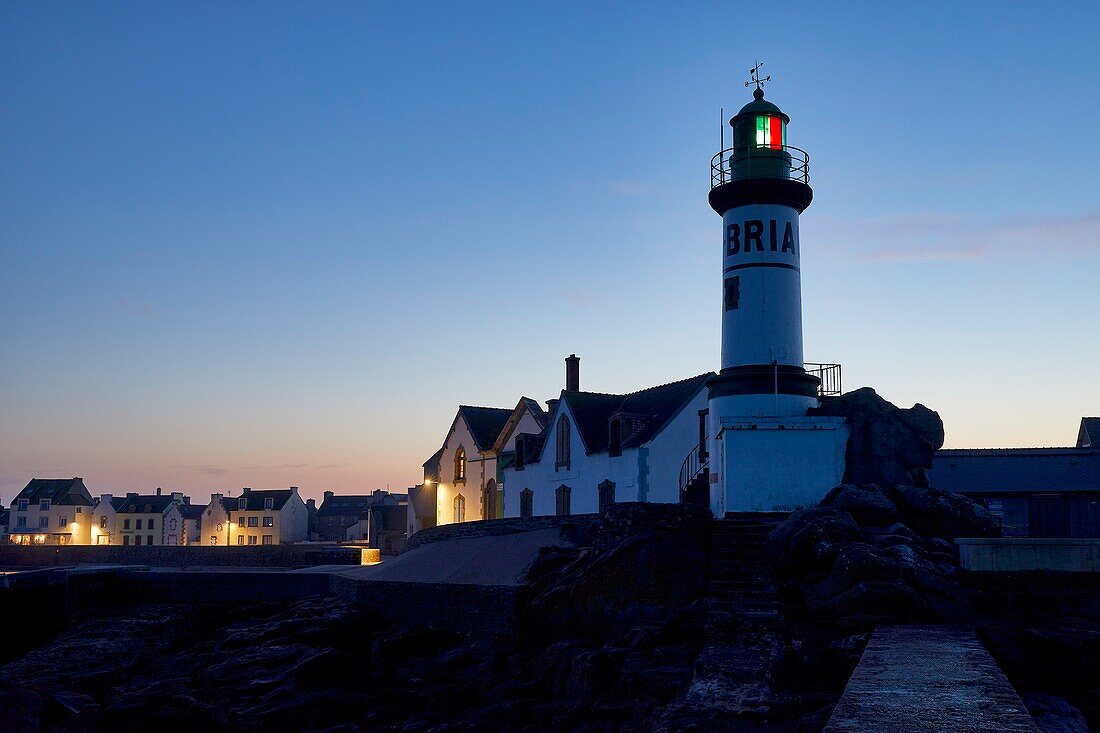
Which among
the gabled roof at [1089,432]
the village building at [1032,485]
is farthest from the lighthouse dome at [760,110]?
the gabled roof at [1089,432]

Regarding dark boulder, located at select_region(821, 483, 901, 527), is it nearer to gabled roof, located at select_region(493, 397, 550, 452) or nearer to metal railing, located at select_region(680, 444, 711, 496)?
metal railing, located at select_region(680, 444, 711, 496)

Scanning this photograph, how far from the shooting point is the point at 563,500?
38281 mm

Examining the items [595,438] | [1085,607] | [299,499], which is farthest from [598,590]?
[299,499]

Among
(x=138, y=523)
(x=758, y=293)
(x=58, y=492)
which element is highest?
(x=758, y=293)

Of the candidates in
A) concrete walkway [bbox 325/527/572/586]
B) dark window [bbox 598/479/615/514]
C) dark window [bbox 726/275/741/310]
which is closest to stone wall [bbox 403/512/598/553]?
concrete walkway [bbox 325/527/572/586]

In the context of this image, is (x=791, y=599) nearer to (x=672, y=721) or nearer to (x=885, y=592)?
(x=885, y=592)

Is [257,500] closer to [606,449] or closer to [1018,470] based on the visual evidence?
[606,449]

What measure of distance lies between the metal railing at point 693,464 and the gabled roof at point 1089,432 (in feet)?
47.7

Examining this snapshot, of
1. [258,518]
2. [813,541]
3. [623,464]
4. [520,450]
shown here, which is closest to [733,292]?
[813,541]

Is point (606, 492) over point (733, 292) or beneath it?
beneath

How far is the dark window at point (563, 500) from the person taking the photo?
1496 inches

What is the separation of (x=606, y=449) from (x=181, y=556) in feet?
96.2

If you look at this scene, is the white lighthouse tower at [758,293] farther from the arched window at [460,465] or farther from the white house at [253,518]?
the white house at [253,518]

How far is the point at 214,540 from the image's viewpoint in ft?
292
